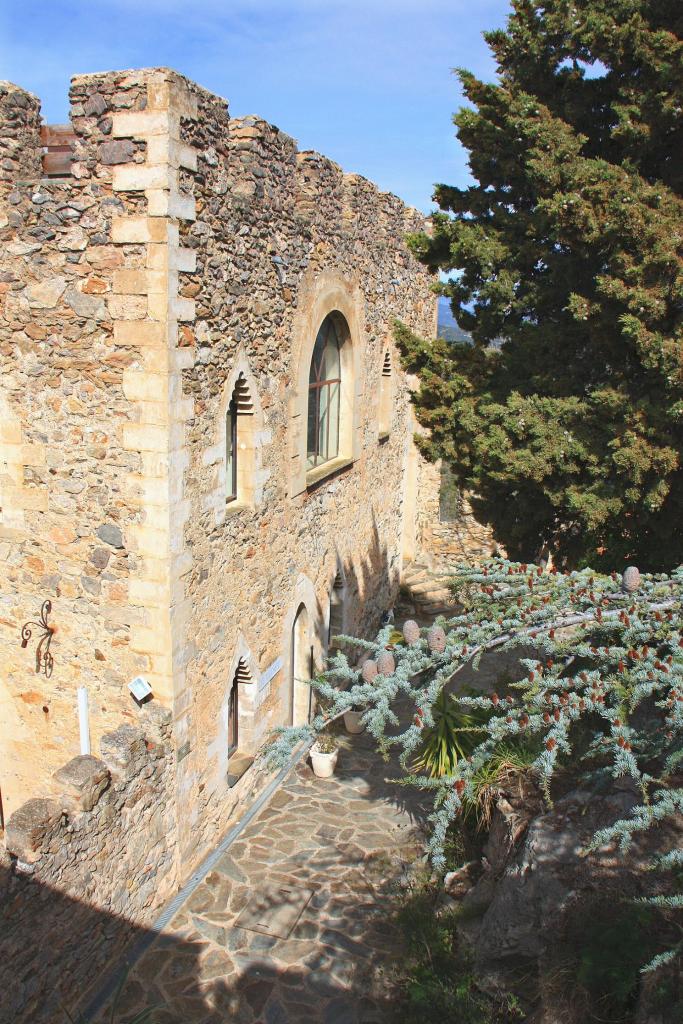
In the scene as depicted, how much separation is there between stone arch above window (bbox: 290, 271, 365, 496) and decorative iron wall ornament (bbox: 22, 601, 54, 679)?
3.01 metres

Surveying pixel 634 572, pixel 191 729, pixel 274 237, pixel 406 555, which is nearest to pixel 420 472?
pixel 406 555

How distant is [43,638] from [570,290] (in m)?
6.18

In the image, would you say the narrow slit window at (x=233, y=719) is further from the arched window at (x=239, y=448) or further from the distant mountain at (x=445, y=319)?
the distant mountain at (x=445, y=319)

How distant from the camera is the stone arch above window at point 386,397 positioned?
41.8ft

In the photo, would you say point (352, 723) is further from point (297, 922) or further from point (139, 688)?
point (139, 688)

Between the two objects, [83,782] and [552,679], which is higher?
[552,679]

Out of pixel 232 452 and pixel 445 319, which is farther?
pixel 445 319

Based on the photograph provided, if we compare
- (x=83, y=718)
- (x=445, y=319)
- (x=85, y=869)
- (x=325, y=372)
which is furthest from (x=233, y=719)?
(x=445, y=319)

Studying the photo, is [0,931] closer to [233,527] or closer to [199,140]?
[233,527]

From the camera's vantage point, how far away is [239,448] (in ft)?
25.5

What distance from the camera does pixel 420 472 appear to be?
1612 cm

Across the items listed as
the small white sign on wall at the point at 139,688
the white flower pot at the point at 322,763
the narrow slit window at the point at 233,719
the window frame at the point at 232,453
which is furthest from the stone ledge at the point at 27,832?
the white flower pot at the point at 322,763

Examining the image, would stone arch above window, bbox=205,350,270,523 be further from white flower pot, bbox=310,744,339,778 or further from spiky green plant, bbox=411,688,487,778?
white flower pot, bbox=310,744,339,778

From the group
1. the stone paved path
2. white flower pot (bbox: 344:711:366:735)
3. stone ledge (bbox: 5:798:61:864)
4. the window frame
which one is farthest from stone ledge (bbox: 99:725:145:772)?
white flower pot (bbox: 344:711:366:735)
